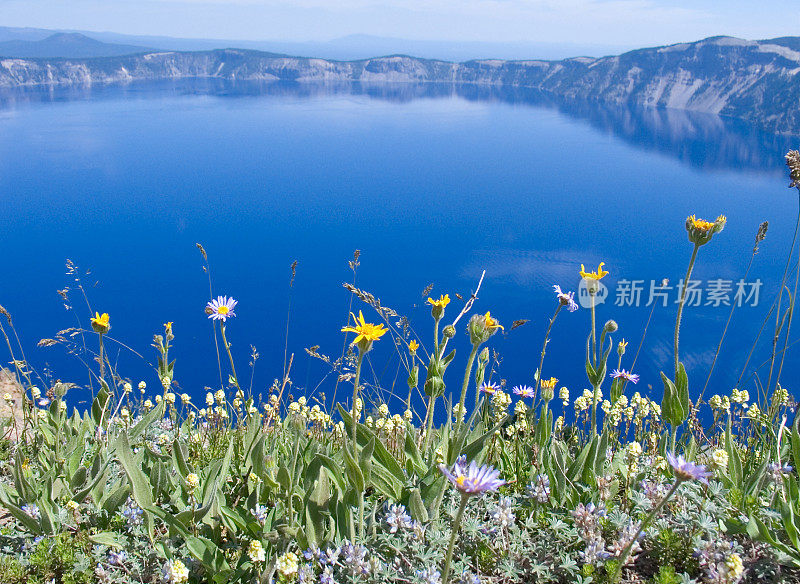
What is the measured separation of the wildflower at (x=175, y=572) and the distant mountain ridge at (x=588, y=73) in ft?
259

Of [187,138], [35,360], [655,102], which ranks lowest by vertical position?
[35,360]

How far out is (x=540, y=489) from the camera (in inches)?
74.1

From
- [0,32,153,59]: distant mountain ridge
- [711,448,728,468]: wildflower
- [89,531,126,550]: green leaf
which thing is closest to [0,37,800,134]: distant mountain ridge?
[0,32,153,59]: distant mountain ridge

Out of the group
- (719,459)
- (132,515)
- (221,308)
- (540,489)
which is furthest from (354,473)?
(221,308)

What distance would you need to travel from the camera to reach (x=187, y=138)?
5809cm

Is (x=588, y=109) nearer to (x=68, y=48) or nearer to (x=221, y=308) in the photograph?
(x=221, y=308)

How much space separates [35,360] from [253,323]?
706 cm

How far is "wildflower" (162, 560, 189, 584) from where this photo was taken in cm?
147

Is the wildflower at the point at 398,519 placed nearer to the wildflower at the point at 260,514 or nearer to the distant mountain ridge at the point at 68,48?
the wildflower at the point at 260,514

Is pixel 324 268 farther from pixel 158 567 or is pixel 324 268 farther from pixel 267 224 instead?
pixel 158 567

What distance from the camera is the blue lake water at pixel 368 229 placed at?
2011 cm

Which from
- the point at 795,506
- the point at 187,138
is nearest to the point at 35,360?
the point at 795,506

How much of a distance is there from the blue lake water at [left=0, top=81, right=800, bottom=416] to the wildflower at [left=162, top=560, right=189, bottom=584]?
62.1 inches

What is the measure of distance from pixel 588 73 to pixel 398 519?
116054 mm
